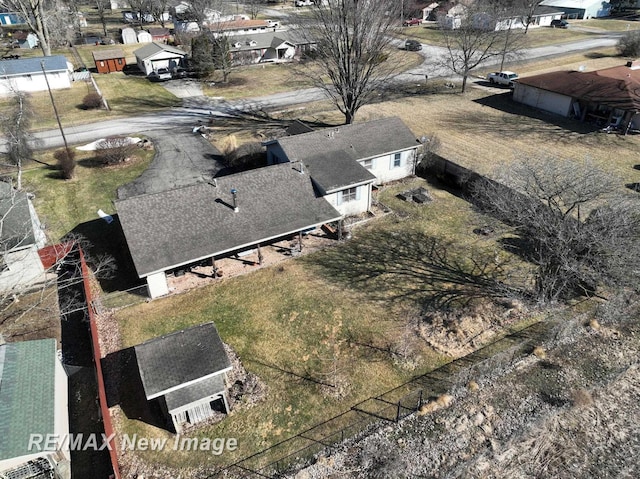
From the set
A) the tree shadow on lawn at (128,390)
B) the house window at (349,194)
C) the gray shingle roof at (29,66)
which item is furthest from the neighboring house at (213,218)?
the gray shingle roof at (29,66)

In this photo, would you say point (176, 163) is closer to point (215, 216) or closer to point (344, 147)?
point (344, 147)

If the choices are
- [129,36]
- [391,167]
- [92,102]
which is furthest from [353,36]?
[129,36]

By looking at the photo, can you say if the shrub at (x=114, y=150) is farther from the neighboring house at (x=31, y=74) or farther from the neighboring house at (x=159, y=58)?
the neighboring house at (x=159, y=58)

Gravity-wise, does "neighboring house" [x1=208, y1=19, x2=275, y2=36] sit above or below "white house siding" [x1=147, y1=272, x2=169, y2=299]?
above

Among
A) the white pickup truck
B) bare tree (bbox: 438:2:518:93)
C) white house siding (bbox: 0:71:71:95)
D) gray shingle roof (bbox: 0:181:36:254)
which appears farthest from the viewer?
the white pickup truck

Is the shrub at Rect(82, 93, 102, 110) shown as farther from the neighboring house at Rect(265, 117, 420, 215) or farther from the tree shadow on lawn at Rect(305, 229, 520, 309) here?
the tree shadow on lawn at Rect(305, 229, 520, 309)

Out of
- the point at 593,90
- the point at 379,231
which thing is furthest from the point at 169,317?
the point at 593,90

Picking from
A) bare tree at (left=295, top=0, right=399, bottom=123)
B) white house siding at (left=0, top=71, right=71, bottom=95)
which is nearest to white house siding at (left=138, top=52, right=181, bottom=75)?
white house siding at (left=0, top=71, right=71, bottom=95)
